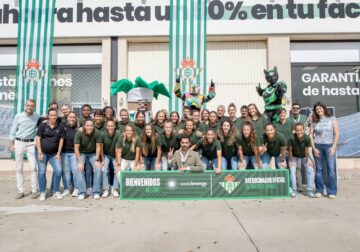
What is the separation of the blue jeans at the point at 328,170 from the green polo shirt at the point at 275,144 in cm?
71

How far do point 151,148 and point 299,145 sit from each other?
10.0ft

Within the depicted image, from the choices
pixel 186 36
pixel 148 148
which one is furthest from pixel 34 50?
pixel 148 148

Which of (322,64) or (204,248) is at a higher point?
(322,64)

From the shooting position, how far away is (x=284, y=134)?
6.80 m

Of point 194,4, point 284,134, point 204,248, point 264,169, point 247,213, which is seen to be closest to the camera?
point 204,248

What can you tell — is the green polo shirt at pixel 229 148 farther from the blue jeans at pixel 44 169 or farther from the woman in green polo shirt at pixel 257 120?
the blue jeans at pixel 44 169

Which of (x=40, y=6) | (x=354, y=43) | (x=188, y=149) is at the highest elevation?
(x=40, y=6)

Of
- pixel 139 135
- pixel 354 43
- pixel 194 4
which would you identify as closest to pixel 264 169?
pixel 139 135

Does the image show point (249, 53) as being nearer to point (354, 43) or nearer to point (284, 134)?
point (354, 43)

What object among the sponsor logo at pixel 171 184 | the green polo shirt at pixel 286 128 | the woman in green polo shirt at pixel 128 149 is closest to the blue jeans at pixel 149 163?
the woman in green polo shirt at pixel 128 149

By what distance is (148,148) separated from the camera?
6590 millimetres

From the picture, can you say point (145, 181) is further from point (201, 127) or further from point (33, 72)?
point (33, 72)

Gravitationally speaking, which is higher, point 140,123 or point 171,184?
point 140,123

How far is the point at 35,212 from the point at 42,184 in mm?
1193
